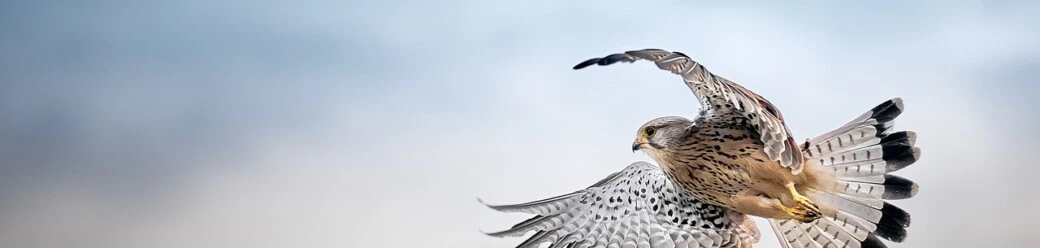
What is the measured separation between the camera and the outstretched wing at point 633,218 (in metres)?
2.32

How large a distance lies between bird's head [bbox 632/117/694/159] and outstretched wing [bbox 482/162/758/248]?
0.93 ft

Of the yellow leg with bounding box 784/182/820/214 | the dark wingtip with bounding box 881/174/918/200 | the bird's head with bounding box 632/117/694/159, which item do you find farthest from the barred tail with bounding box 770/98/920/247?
the bird's head with bounding box 632/117/694/159

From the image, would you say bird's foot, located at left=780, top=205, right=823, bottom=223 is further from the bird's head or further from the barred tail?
the bird's head

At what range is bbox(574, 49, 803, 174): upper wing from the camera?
1593 millimetres

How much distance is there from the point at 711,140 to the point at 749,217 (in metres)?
0.45

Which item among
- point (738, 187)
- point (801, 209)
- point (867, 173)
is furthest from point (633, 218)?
point (867, 173)

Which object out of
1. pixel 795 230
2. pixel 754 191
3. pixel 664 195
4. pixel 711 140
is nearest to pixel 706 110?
pixel 711 140

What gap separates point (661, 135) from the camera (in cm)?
203

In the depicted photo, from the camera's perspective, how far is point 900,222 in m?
2.20

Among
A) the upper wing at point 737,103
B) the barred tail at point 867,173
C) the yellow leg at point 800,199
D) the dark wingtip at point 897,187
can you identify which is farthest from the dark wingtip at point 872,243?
the upper wing at point 737,103

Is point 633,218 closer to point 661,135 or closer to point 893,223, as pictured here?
point 661,135

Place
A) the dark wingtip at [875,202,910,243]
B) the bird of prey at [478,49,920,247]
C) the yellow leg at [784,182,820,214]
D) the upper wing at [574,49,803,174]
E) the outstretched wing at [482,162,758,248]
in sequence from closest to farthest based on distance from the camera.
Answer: the upper wing at [574,49,803,174] < the bird of prey at [478,49,920,247] < the yellow leg at [784,182,820,214] < the dark wingtip at [875,202,910,243] < the outstretched wing at [482,162,758,248]

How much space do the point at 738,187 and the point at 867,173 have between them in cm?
37

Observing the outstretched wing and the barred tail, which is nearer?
the barred tail
